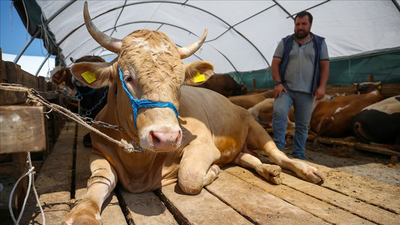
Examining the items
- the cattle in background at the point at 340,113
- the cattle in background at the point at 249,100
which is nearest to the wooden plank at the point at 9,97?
the cattle in background at the point at 340,113

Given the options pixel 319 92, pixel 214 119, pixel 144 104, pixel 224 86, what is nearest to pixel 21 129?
pixel 144 104

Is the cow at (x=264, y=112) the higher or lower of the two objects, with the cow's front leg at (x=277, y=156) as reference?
lower

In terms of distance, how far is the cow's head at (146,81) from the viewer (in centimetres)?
179

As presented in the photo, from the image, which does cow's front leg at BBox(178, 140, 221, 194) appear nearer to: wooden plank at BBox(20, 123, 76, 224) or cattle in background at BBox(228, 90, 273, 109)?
wooden plank at BBox(20, 123, 76, 224)

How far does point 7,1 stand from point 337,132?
7.44 metres

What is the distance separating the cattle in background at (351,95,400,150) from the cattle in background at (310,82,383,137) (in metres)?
0.37

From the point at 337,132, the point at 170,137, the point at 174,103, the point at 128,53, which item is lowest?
the point at 337,132

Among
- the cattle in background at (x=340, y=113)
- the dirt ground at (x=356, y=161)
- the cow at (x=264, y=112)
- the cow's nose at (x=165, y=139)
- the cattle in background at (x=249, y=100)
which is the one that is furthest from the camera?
the cattle in background at (x=249, y=100)

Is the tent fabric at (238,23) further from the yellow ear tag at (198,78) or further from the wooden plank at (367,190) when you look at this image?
the yellow ear tag at (198,78)

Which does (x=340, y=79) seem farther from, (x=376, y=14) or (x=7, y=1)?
(x=7, y=1)

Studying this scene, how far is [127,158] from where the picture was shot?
94.1 inches

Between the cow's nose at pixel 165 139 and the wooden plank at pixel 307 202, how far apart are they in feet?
3.50

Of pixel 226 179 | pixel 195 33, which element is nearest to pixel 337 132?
pixel 226 179

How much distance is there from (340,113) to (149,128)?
17.3ft
